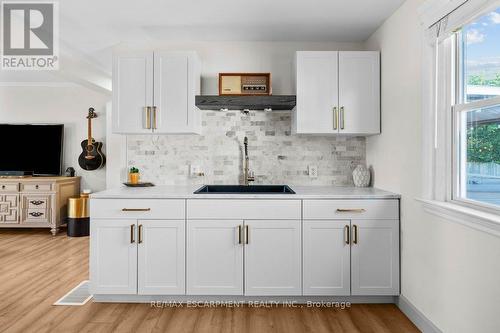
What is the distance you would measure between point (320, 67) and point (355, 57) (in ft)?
1.07

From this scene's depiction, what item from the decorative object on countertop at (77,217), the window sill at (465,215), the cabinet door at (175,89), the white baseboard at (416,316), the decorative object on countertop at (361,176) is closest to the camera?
the window sill at (465,215)

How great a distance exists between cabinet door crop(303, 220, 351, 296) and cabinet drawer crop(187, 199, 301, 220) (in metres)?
0.17

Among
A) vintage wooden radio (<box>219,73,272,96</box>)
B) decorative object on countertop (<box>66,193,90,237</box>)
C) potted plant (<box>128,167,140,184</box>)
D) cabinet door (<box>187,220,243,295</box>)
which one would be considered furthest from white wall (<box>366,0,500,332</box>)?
decorative object on countertop (<box>66,193,90,237</box>)

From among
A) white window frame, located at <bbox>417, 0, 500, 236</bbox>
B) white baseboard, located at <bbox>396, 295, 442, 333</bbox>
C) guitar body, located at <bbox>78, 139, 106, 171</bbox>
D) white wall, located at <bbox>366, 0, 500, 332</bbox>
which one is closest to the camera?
white wall, located at <bbox>366, 0, 500, 332</bbox>

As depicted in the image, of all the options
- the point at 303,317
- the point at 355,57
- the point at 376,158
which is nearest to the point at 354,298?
the point at 303,317

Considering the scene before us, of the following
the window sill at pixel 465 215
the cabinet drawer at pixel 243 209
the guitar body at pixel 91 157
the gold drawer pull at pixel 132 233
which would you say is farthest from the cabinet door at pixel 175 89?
the guitar body at pixel 91 157

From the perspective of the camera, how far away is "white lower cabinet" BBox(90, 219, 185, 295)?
2719 mm

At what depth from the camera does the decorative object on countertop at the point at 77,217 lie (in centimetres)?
511

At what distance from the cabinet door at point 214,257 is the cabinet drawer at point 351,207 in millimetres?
578

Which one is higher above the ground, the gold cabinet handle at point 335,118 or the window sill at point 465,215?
the gold cabinet handle at point 335,118

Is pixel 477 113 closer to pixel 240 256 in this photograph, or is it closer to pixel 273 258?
pixel 273 258

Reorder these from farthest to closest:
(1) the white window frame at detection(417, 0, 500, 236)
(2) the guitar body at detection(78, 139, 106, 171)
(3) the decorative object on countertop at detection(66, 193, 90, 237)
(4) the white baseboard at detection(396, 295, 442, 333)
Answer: (2) the guitar body at detection(78, 139, 106, 171), (3) the decorative object on countertop at detection(66, 193, 90, 237), (4) the white baseboard at detection(396, 295, 442, 333), (1) the white window frame at detection(417, 0, 500, 236)

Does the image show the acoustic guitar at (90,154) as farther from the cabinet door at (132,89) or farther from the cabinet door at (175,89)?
the cabinet door at (175,89)

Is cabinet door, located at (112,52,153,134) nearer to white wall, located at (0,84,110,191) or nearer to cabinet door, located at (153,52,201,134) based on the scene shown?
cabinet door, located at (153,52,201,134)
